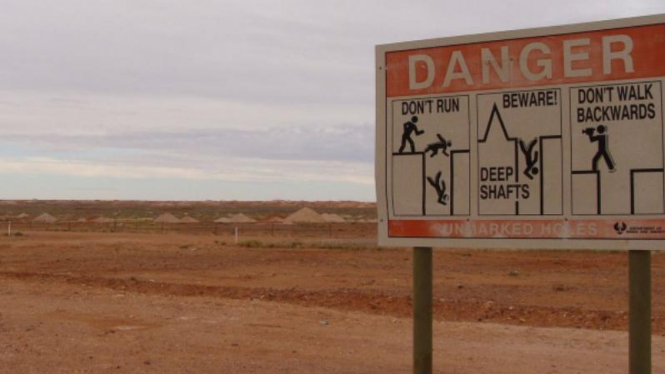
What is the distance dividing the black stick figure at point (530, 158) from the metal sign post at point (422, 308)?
858mm

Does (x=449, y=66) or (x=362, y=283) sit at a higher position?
(x=449, y=66)

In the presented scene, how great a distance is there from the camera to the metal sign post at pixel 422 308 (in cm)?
569

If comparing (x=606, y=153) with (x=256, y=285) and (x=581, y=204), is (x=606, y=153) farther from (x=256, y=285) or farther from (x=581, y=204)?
(x=256, y=285)

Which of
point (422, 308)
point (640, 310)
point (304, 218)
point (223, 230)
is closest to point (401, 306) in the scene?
point (422, 308)

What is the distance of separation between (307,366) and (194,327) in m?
2.93

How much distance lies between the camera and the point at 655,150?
4.94 meters

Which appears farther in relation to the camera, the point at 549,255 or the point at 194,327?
the point at 549,255

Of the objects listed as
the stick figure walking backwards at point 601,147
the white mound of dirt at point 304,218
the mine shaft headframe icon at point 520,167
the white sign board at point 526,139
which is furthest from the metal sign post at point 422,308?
the white mound of dirt at point 304,218

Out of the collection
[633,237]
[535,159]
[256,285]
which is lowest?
[256,285]

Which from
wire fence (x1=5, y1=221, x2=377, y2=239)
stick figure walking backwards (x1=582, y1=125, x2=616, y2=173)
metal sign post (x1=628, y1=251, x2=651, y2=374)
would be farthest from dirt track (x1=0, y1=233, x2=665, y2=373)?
wire fence (x1=5, y1=221, x2=377, y2=239)

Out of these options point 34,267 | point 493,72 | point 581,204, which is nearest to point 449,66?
point 493,72

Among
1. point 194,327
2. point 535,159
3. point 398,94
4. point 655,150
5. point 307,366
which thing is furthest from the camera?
point 194,327

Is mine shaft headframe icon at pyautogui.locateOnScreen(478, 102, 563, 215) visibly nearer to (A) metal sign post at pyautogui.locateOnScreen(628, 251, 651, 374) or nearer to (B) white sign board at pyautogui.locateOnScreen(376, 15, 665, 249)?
(B) white sign board at pyautogui.locateOnScreen(376, 15, 665, 249)

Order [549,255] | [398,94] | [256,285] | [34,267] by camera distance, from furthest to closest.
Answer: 1. [549,255]
2. [34,267]
3. [256,285]
4. [398,94]
